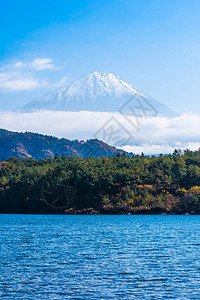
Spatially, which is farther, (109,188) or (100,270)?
(109,188)

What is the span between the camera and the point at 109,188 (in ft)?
406

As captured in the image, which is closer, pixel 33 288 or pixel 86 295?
pixel 86 295

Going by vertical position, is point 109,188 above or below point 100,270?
above

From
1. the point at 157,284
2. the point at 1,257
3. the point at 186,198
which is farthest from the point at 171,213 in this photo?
the point at 157,284

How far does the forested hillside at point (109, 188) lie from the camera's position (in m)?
121

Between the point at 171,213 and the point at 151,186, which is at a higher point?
the point at 151,186

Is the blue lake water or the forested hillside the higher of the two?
the forested hillside

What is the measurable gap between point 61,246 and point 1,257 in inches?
365

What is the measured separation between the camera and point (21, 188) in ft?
436

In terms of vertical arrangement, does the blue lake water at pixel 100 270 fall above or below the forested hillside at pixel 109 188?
below

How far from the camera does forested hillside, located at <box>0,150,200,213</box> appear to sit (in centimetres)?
12056

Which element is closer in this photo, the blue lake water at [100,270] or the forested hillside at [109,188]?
the blue lake water at [100,270]

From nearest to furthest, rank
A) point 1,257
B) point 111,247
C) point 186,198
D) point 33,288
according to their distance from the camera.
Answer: point 33,288
point 1,257
point 111,247
point 186,198

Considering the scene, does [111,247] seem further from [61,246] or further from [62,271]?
[62,271]
